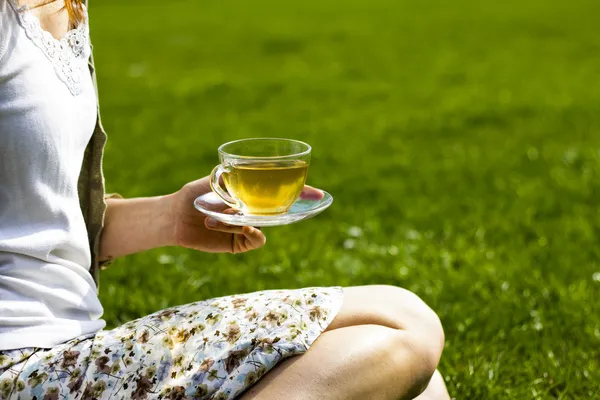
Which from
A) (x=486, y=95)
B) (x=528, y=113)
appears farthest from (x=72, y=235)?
(x=486, y=95)

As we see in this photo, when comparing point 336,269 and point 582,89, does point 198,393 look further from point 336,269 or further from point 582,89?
point 582,89

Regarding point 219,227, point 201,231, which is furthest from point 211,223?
point 201,231

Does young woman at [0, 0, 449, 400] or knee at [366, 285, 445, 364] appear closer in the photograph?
young woman at [0, 0, 449, 400]

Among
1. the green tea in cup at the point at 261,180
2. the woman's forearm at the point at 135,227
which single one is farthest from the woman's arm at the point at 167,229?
the green tea in cup at the point at 261,180

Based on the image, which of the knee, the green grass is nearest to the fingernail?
the knee

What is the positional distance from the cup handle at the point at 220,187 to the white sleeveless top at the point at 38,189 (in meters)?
0.33

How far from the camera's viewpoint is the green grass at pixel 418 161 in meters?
3.53

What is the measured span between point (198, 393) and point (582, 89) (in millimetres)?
6897

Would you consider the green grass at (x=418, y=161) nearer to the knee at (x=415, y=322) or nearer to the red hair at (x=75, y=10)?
the knee at (x=415, y=322)

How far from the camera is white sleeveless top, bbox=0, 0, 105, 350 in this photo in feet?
6.23

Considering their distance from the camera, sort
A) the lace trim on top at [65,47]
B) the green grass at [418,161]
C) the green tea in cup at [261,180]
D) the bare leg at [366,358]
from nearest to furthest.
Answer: the bare leg at [366,358]
the lace trim on top at [65,47]
the green tea in cup at [261,180]
the green grass at [418,161]

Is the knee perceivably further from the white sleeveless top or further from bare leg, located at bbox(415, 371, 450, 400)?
the white sleeveless top

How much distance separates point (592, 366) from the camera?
3.06m

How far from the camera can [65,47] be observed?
2.10 metres
